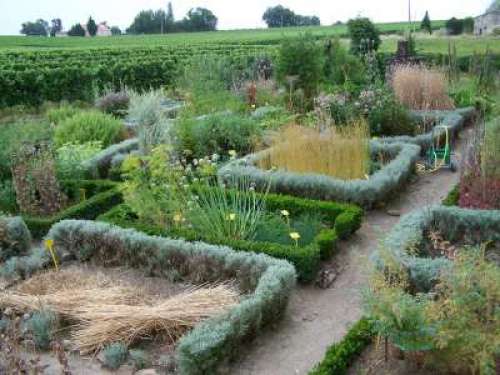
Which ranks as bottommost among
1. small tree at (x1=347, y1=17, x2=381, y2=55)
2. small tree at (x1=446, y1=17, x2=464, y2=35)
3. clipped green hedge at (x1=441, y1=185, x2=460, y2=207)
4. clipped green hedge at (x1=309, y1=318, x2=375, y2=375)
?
clipped green hedge at (x1=309, y1=318, x2=375, y2=375)

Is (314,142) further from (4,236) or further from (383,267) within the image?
(4,236)

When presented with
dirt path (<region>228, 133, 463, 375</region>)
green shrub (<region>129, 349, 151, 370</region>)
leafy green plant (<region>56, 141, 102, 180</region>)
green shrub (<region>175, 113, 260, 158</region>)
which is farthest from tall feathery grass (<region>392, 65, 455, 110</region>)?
green shrub (<region>129, 349, 151, 370</region>)

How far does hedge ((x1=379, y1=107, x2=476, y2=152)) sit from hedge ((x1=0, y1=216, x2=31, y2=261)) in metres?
5.31

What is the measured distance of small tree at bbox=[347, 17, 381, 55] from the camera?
1667 cm

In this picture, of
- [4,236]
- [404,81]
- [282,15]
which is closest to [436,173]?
[404,81]

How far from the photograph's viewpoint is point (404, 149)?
25.8 feet

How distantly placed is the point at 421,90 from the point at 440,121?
128 centimetres

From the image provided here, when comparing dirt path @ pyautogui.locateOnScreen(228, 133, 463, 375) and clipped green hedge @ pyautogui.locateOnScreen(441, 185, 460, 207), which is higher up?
clipped green hedge @ pyautogui.locateOnScreen(441, 185, 460, 207)

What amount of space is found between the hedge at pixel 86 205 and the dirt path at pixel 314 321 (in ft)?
9.11

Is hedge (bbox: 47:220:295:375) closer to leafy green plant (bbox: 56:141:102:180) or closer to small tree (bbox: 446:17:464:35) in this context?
leafy green plant (bbox: 56:141:102:180)

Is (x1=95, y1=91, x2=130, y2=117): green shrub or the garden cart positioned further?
(x1=95, y1=91, x2=130, y2=117): green shrub

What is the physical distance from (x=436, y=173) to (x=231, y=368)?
5.24 meters

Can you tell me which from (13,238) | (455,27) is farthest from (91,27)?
(13,238)

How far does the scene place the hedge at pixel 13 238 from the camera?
5.74m
